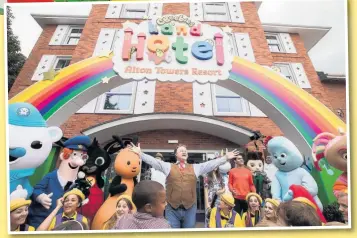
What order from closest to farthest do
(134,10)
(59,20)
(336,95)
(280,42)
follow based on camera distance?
(336,95)
(134,10)
(280,42)
(59,20)

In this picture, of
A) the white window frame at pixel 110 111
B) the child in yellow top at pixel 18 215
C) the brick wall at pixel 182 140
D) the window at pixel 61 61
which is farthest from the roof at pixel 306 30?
the child in yellow top at pixel 18 215

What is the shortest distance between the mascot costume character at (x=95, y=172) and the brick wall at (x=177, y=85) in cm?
72

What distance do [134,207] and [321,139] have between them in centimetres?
328

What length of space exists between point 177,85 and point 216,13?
5.81 ft

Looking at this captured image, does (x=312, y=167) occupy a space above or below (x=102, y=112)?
below

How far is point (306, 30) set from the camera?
25.8ft

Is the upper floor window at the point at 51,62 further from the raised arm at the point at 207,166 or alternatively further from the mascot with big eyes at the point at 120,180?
the raised arm at the point at 207,166

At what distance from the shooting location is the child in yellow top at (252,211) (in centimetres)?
614

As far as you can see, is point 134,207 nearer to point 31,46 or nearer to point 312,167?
point 312,167

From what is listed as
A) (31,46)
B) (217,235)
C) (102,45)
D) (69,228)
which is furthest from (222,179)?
(31,46)

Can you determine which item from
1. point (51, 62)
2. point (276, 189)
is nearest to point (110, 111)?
point (51, 62)

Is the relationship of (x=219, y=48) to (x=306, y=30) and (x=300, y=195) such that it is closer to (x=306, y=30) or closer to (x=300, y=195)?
(x=306, y=30)

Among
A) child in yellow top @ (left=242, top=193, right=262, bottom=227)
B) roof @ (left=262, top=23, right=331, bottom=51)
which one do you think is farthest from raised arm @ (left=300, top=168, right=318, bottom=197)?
roof @ (left=262, top=23, right=331, bottom=51)

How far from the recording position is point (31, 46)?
7.21 meters
